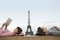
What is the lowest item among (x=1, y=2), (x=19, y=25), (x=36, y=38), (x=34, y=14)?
(x=36, y=38)

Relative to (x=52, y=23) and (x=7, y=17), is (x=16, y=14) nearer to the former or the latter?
(x=7, y=17)

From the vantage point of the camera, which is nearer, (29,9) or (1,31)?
(1,31)

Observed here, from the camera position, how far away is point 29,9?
1.61 meters

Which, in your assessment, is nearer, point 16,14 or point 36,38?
point 36,38

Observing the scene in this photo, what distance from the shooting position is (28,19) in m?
1.59

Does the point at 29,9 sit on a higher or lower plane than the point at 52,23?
higher

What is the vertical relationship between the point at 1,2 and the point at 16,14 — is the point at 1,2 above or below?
above

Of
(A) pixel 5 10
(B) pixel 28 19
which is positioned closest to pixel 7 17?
(A) pixel 5 10

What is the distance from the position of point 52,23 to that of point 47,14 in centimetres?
9

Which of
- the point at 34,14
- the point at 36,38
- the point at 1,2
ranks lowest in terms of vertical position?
the point at 36,38

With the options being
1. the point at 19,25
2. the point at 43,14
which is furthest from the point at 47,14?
the point at 19,25

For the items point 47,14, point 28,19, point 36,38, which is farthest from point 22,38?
point 47,14

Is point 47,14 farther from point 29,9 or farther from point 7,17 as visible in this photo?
point 7,17

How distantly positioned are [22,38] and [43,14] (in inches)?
13.1
